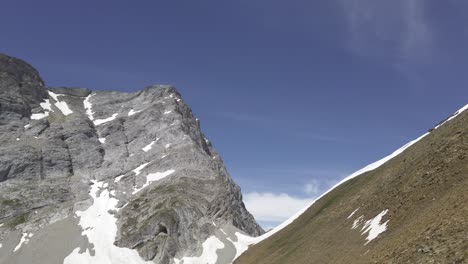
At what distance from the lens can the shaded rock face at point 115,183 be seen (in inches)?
5059

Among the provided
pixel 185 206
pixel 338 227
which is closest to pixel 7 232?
pixel 185 206

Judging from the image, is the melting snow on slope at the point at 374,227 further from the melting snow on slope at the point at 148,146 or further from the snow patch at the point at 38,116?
the snow patch at the point at 38,116

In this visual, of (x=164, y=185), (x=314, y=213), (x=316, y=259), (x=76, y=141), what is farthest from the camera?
(x=76, y=141)

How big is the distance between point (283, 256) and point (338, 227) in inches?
446

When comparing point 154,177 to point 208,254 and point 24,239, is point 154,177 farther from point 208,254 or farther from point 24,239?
point 208,254

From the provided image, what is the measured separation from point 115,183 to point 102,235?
1324 inches

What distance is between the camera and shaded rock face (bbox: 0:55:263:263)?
12850 cm

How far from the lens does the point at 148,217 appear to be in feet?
442

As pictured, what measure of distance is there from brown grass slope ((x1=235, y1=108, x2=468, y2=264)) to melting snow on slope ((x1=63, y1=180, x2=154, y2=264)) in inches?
2596

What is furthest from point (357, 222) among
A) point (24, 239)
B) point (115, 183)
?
point (115, 183)

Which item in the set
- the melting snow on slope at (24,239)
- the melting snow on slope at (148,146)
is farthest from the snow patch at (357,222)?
the melting snow on slope at (148,146)

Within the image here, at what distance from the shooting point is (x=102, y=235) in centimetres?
13262

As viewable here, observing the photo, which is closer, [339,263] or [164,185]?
[339,263]

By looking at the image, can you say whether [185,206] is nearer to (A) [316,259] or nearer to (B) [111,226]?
(B) [111,226]
